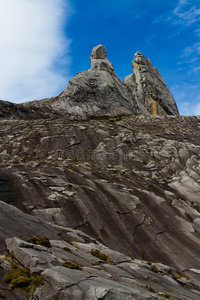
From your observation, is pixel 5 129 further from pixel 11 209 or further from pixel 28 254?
pixel 28 254

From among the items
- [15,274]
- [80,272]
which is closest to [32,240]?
[15,274]

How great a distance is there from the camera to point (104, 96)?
94750mm

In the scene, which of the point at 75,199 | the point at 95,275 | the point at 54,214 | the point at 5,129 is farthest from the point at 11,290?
the point at 5,129

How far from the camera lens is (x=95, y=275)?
1130 cm

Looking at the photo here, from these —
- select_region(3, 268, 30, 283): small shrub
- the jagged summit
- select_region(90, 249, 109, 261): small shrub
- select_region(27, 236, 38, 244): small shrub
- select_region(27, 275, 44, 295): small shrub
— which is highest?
the jagged summit

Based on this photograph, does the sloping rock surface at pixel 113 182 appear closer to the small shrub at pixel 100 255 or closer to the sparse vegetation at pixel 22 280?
the small shrub at pixel 100 255

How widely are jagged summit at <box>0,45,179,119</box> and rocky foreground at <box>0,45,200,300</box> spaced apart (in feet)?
17.6

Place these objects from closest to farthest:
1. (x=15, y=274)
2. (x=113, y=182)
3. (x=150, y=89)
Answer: (x=15, y=274) → (x=113, y=182) → (x=150, y=89)

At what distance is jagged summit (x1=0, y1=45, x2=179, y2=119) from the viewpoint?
76.4 meters

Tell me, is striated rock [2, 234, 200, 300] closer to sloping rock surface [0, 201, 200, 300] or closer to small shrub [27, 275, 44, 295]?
sloping rock surface [0, 201, 200, 300]

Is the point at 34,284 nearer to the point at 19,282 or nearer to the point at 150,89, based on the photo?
the point at 19,282

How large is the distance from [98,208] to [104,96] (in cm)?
7481

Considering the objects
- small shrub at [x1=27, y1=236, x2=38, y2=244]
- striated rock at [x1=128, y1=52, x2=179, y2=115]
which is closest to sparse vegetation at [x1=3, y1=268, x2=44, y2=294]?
small shrub at [x1=27, y1=236, x2=38, y2=244]

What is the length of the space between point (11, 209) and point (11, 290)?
9174 mm
